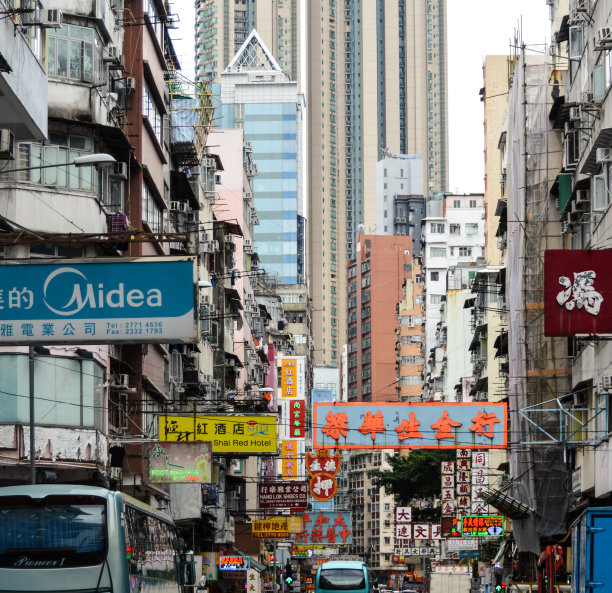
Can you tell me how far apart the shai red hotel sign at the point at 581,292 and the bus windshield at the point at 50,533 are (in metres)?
10.5

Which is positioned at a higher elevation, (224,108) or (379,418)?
(224,108)

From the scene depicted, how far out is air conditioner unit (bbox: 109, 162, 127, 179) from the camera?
3300cm

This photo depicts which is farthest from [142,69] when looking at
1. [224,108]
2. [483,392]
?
[224,108]

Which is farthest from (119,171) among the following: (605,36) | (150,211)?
(605,36)

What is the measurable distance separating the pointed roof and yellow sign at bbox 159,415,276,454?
125m

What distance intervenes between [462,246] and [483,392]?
192 ft

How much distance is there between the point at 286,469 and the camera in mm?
94000

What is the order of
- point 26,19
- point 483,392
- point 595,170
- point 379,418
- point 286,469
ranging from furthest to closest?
point 286,469 → point 483,392 → point 379,418 → point 595,170 → point 26,19

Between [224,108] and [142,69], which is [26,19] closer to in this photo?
[142,69]

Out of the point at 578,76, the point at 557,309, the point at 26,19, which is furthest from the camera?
the point at 578,76

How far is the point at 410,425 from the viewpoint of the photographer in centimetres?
4078

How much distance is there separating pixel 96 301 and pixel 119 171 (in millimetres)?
17198

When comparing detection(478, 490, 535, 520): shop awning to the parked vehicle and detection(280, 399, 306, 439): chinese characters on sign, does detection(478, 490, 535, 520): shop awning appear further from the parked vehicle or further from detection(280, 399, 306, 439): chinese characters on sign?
detection(280, 399, 306, 439): chinese characters on sign

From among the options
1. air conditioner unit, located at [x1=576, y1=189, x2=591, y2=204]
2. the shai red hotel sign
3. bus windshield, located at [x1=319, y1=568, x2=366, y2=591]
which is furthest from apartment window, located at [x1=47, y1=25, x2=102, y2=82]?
bus windshield, located at [x1=319, y1=568, x2=366, y2=591]
